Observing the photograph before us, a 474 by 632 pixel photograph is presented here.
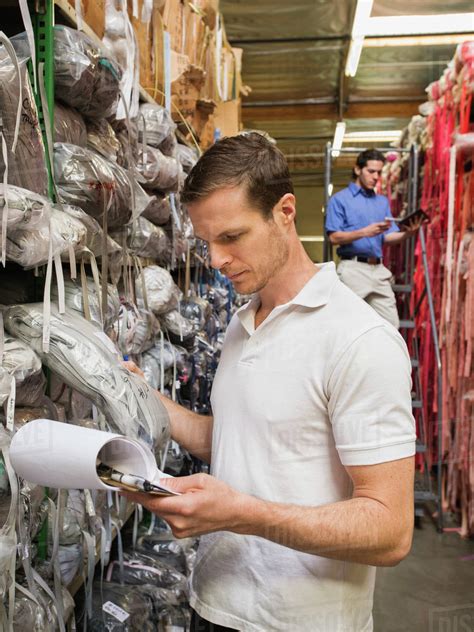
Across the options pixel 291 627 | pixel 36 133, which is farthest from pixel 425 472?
pixel 36 133

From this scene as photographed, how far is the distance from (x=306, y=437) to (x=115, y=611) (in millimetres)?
911

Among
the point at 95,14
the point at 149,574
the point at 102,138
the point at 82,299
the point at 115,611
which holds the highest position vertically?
the point at 95,14

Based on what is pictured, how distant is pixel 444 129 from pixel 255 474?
10.4ft

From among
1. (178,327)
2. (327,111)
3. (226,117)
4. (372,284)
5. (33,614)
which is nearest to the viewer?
(33,614)

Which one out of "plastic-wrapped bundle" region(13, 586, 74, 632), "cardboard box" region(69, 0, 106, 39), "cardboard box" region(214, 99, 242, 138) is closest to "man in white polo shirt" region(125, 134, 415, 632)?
"plastic-wrapped bundle" region(13, 586, 74, 632)

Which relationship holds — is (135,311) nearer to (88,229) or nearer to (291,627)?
(88,229)

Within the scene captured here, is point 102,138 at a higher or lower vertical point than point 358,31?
lower

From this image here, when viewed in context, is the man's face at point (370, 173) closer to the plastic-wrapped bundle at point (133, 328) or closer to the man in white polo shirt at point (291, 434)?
the plastic-wrapped bundle at point (133, 328)

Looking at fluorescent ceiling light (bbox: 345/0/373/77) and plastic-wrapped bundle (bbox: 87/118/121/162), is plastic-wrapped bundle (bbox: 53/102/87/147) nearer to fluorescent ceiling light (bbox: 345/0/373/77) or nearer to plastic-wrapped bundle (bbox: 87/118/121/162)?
plastic-wrapped bundle (bbox: 87/118/121/162)

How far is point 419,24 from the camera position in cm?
462

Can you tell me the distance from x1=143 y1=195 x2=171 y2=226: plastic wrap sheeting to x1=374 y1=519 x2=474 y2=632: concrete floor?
6.13ft

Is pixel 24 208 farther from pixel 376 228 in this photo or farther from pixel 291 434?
pixel 376 228

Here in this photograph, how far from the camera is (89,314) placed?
1.14m

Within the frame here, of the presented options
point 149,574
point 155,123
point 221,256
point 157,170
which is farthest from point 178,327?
point 221,256
